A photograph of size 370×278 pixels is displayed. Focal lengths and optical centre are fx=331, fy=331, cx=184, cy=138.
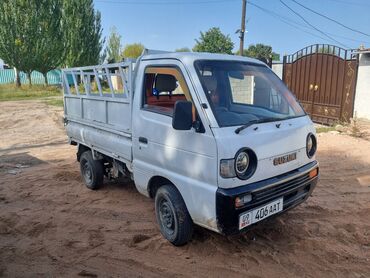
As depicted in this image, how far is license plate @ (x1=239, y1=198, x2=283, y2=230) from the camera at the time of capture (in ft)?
9.87

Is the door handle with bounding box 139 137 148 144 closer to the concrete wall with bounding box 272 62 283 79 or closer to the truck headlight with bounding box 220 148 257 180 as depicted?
the truck headlight with bounding box 220 148 257 180

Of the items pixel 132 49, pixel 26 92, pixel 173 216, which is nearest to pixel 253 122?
pixel 173 216

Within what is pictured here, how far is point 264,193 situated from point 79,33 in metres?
32.3

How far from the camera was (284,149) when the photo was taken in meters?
3.31

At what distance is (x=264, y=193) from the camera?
10.2ft

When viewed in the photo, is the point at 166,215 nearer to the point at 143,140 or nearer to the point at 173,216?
the point at 173,216

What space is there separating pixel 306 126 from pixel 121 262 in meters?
2.45

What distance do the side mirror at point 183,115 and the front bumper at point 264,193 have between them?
65cm

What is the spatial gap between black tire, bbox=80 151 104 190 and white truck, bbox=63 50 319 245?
2.63 feet

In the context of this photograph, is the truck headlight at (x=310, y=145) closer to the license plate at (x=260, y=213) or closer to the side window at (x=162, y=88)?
the license plate at (x=260, y=213)

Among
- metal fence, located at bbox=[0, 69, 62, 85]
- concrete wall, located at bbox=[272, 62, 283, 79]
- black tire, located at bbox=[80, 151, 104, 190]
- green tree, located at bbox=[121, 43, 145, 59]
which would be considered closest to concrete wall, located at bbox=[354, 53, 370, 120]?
concrete wall, located at bbox=[272, 62, 283, 79]

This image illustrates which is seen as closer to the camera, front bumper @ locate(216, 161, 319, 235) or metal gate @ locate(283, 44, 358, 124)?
front bumper @ locate(216, 161, 319, 235)

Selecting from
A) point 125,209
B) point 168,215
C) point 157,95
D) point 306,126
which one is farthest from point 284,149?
point 125,209

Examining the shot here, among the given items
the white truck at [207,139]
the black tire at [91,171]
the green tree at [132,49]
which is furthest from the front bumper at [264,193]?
the green tree at [132,49]
